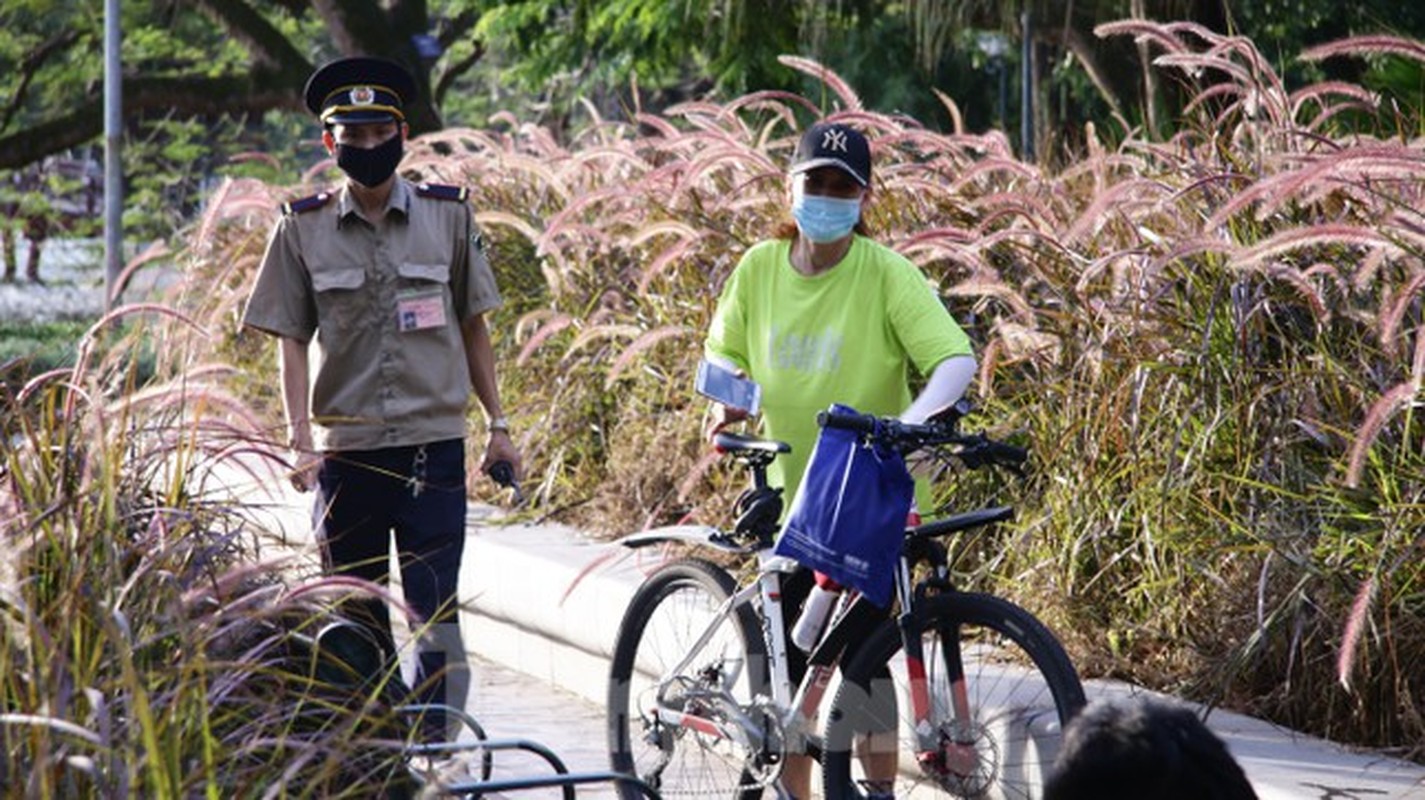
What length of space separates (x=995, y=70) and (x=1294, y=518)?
23541mm

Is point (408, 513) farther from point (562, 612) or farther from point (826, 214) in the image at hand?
point (562, 612)

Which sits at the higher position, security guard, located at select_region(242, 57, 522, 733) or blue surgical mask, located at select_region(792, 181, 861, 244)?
blue surgical mask, located at select_region(792, 181, 861, 244)

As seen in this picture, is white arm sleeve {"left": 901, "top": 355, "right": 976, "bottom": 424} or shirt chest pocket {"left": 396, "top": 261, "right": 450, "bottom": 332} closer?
white arm sleeve {"left": 901, "top": 355, "right": 976, "bottom": 424}

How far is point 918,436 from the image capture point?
5621 millimetres

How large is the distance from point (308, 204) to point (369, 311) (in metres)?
0.31

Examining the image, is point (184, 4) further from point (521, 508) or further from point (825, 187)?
point (825, 187)

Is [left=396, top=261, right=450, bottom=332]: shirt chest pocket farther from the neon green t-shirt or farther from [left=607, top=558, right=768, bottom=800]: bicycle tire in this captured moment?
[left=607, top=558, right=768, bottom=800]: bicycle tire

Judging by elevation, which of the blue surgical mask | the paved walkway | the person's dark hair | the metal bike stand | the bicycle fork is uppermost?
the blue surgical mask

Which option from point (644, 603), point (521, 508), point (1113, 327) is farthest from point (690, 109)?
point (644, 603)

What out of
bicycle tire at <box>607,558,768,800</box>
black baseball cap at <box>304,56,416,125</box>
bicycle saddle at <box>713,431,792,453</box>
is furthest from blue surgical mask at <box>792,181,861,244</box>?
black baseball cap at <box>304,56,416,125</box>

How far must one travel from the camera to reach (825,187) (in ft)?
19.9

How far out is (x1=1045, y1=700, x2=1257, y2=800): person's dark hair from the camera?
2453 mm

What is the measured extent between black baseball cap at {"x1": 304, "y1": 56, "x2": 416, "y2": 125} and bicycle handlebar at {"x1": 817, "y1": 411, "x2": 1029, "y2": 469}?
1.42 meters

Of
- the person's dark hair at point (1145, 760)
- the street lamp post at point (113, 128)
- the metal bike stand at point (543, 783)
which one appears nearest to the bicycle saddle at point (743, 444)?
the metal bike stand at point (543, 783)
